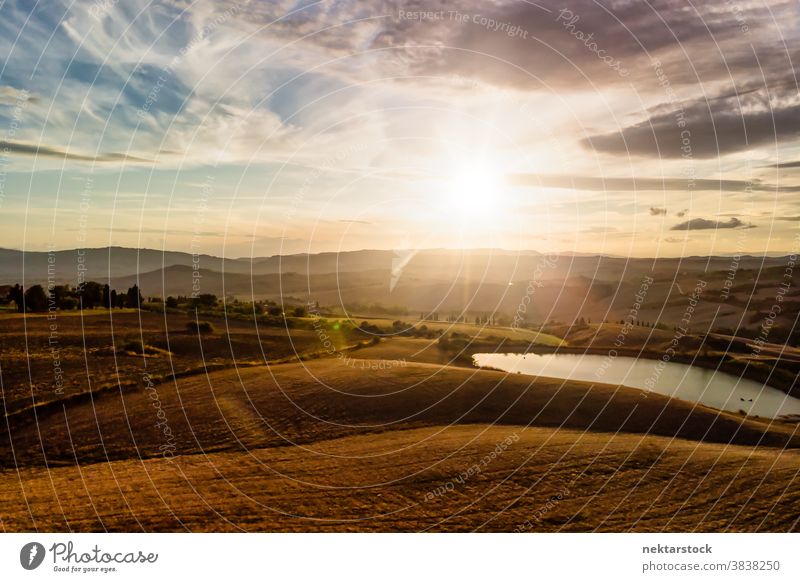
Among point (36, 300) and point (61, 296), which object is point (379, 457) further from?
point (36, 300)

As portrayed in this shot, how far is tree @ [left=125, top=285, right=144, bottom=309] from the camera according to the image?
17.6 meters

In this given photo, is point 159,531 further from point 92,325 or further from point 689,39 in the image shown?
point 689,39

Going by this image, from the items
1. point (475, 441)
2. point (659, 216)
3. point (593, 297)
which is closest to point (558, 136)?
point (659, 216)

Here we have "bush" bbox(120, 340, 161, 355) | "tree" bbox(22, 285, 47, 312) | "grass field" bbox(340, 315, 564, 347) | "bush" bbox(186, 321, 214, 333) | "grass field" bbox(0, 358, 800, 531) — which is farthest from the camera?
"grass field" bbox(340, 315, 564, 347)

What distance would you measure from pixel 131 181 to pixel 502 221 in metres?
10.2

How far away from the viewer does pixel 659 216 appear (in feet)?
53.0

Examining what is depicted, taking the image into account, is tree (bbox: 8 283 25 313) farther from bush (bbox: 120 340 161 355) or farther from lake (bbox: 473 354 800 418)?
lake (bbox: 473 354 800 418)

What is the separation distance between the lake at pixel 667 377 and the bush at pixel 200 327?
28.1 feet

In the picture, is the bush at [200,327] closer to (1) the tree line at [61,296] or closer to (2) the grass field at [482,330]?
(1) the tree line at [61,296]

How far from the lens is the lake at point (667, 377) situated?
17.8 m
